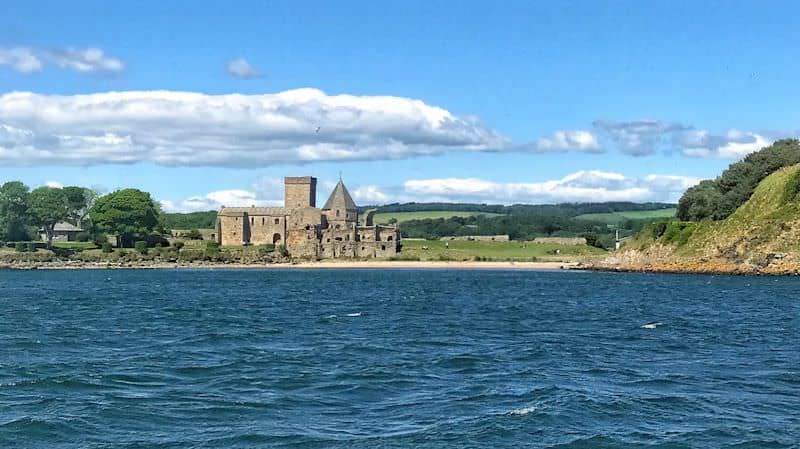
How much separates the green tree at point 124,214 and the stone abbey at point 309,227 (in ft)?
32.0

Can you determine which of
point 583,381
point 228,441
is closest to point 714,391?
point 583,381

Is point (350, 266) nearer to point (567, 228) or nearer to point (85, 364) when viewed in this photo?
point (567, 228)

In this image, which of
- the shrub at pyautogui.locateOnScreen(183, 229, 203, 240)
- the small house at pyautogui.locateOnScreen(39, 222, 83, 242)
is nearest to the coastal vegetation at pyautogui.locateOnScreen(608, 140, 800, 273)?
the shrub at pyautogui.locateOnScreen(183, 229, 203, 240)

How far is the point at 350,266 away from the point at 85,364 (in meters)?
87.8

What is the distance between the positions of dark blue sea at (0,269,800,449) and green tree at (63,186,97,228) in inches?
3387

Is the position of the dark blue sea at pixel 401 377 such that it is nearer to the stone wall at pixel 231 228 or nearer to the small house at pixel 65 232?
the stone wall at pixel 231 228

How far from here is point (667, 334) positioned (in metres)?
32.4

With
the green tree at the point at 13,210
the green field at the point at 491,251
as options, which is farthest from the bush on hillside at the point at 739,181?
the green tree at the point at 13,210

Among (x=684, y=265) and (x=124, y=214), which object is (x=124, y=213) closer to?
(x=124, y=214)

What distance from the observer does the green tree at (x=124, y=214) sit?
116750mm

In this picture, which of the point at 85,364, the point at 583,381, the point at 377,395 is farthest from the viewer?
the point at 85,364

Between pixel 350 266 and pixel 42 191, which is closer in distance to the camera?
pixel 350 266

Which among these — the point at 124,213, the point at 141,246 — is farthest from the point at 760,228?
the point at 124,213

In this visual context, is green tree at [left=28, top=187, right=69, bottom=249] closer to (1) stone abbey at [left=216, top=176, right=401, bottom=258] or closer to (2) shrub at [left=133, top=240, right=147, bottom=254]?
(2) shrub at [left=133, top=240, right=147, bottom=254]
